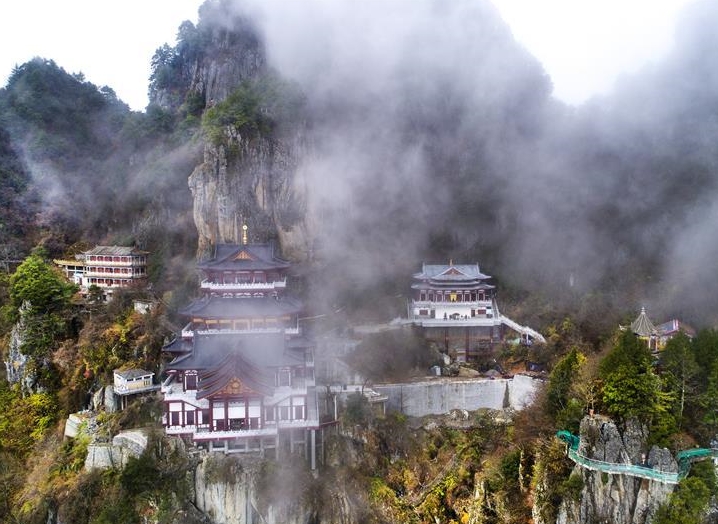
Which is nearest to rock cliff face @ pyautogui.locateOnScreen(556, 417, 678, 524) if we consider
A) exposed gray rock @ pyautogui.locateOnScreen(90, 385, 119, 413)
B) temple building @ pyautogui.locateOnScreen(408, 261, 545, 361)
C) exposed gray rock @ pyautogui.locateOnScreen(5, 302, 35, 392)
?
temple building @ pyautogui.locateOnScreen(408, 261, 545, 361)

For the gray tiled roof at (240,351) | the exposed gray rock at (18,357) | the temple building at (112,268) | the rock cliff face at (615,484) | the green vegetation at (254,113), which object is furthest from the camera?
the temple building at (112,268)

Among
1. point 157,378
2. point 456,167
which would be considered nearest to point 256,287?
point 157,378

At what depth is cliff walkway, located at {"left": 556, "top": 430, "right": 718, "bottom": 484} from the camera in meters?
15.9

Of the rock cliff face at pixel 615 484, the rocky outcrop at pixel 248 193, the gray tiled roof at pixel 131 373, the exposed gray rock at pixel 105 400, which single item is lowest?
the rock cliff face at pixel 615 484

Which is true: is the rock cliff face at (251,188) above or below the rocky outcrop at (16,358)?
above

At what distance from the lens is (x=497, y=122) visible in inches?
1451

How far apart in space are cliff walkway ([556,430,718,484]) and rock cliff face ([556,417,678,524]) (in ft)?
0.49

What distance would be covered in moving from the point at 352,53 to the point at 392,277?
53.0 feet

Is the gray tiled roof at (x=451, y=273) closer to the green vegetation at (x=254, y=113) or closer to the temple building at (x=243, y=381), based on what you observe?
the temple building at (x=243, y=381)

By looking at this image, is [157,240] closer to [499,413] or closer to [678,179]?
[499,413]

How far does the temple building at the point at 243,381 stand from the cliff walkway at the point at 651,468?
9546 mm

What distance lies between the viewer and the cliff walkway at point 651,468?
15.9 meters

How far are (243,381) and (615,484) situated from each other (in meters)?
12.8

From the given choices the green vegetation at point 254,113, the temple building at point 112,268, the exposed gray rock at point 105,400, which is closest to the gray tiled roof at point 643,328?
the green vegetation at point 254,113
